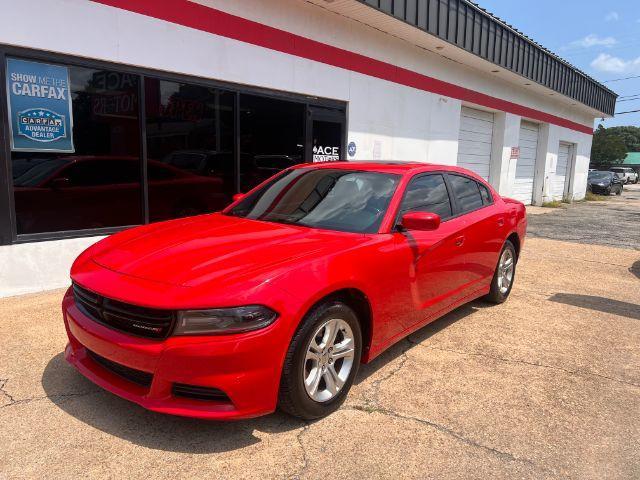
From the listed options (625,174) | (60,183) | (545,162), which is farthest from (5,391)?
(625,174)

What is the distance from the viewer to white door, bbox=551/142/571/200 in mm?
20469

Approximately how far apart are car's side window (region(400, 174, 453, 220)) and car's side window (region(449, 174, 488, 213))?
197 mm

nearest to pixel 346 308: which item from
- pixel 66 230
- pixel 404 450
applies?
pixel 404 450

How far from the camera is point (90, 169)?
5801 millimetres

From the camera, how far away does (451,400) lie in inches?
126

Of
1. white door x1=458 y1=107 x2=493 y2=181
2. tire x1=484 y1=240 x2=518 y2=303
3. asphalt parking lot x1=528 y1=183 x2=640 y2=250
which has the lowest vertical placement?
asphalt parking lot x1=528 y1=183 x2=640 y2=250

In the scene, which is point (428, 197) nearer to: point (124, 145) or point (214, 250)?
point (214, 250)

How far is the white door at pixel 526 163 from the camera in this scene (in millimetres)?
16922

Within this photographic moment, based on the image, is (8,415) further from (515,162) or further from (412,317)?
(515,162)

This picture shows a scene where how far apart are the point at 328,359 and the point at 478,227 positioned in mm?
2325

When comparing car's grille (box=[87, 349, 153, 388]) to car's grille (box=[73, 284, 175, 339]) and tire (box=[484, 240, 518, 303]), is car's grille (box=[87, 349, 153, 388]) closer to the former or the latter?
car's grille (box=[73, 284, 175, 339])

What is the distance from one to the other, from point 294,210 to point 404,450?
1.92 metres

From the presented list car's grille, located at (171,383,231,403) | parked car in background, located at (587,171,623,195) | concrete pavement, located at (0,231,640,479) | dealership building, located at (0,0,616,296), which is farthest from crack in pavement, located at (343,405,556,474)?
parked car in background, located at (587,171,623,195)

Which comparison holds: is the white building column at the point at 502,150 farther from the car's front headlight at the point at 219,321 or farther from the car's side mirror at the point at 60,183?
the car's front headlight at the point at 219,321
